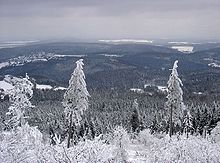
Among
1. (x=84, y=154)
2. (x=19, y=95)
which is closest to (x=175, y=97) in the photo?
(x=19, y=95)

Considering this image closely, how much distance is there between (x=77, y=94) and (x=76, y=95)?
0.13m

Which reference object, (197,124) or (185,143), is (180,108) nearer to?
(185,143)

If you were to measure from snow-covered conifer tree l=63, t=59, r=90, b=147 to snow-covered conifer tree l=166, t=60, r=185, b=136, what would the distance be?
8.63 m

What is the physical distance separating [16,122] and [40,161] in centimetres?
1764

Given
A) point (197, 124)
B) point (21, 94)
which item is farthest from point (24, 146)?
point (197, 124)

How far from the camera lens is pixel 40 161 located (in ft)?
36.9

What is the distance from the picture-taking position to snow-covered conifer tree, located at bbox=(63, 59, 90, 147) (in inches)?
1213

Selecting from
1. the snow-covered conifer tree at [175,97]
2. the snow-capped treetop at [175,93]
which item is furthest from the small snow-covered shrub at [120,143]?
the snow-capped treetop at [175,93]

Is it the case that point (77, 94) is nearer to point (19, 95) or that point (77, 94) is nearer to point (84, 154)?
point (19, 95)

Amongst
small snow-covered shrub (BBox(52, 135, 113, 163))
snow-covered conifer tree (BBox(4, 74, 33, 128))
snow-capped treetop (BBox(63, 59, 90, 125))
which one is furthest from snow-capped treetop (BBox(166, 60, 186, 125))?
small snow-covered shrub (BBox(52, 135, 113, 163))

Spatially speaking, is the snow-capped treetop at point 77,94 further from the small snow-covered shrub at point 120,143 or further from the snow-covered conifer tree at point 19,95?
the snow-covered conifer tree at point 19,95

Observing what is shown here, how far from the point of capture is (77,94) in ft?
102

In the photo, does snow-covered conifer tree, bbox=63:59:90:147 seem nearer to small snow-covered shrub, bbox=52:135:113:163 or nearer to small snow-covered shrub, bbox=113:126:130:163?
small snow-covered shrub, bbox=113:126:130:163

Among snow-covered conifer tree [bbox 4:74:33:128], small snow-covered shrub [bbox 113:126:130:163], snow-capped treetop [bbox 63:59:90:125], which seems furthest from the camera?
snow-capped treetop [bbox 63:59:90:125]
